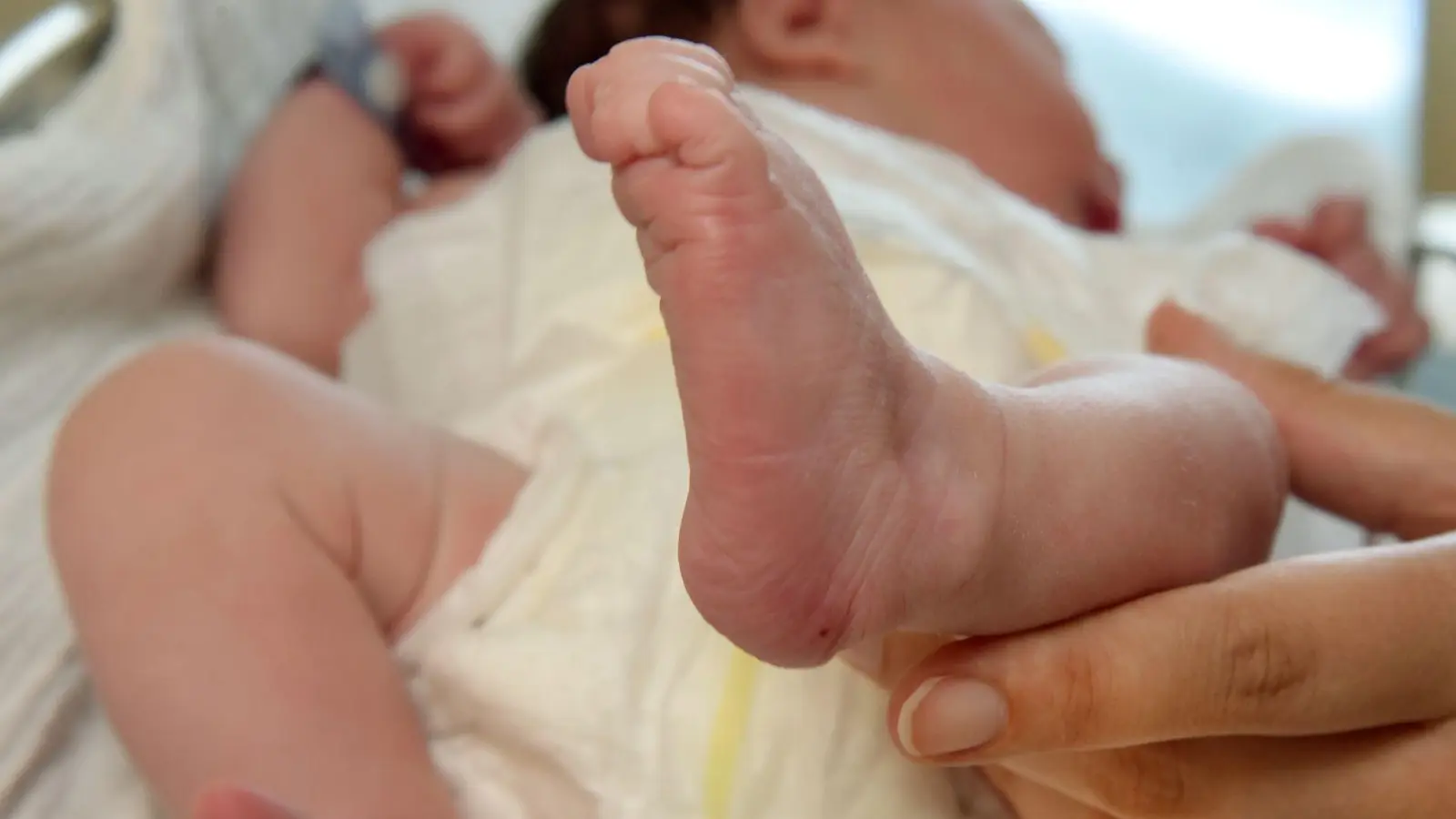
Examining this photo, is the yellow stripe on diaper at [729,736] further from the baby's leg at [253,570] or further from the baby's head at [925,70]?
the baby's head at [925,70]

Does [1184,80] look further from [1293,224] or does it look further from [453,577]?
[453,577]

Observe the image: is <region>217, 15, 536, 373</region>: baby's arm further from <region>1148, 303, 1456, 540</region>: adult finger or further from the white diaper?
<region>1148, 303, 1456, 540</region>: adult finger

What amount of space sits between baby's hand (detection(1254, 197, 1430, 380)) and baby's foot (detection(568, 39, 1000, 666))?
32.2 inches

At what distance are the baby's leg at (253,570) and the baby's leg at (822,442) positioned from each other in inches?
7.7

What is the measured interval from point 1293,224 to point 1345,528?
377 millimetres

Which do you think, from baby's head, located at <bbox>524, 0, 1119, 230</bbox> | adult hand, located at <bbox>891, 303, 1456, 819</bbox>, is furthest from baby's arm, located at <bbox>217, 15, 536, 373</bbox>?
adult hand, located at <bbox>891, 303, 1456, 819</bbox>

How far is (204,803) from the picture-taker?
1.23ft

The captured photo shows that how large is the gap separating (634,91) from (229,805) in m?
0.26

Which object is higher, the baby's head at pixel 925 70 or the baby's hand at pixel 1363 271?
the baby's head at pixel 925 70

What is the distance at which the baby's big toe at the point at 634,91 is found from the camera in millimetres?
336

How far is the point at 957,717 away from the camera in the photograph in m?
0.40

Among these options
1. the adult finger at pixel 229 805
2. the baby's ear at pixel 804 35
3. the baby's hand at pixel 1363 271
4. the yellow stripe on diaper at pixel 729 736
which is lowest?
the baby's hand at pixel 1363 271

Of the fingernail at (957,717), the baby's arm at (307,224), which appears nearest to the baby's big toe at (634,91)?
the fingernail at (957,717)

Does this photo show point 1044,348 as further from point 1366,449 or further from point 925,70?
point 925,70
